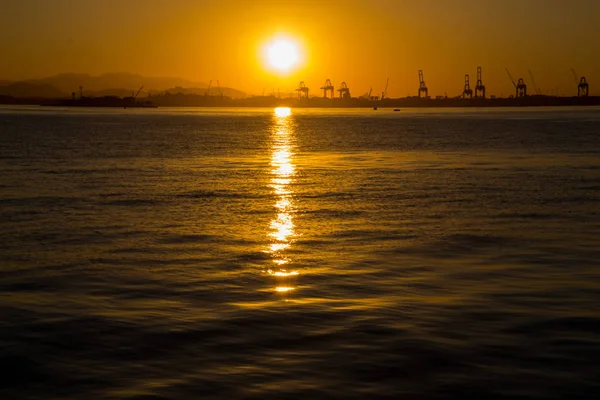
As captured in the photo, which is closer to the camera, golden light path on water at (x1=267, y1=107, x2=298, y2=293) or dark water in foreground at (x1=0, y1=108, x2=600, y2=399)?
dark water in foreground at (x1=0, y1=108, x2=600, y2=399)

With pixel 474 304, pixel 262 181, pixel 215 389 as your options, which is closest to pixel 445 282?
pixel 474 304

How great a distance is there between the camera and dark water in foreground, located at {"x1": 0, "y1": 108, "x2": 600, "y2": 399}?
8.45 meters

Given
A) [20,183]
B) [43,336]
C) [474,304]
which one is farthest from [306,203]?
[43,336]

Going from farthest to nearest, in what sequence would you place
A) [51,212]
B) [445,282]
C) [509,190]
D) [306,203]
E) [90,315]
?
[509,190] < [306,203] < [51,212] < [445,282] < [90,315]

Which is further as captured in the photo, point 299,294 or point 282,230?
point 282,230

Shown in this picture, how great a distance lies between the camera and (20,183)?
29.8m

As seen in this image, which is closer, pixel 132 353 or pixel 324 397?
pixel 324 397

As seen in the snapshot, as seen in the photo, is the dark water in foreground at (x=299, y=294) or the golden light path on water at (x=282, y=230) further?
the golden light path on water at (x=282, y=230)

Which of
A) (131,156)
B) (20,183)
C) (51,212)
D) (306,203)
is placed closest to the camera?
(51,212)

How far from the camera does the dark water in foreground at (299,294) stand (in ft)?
27.7

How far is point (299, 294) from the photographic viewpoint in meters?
12.2

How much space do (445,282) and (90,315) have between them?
5483 mm

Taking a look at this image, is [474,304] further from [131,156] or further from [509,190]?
[131,156]

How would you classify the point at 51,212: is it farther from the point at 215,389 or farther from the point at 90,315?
the point at 215,389
